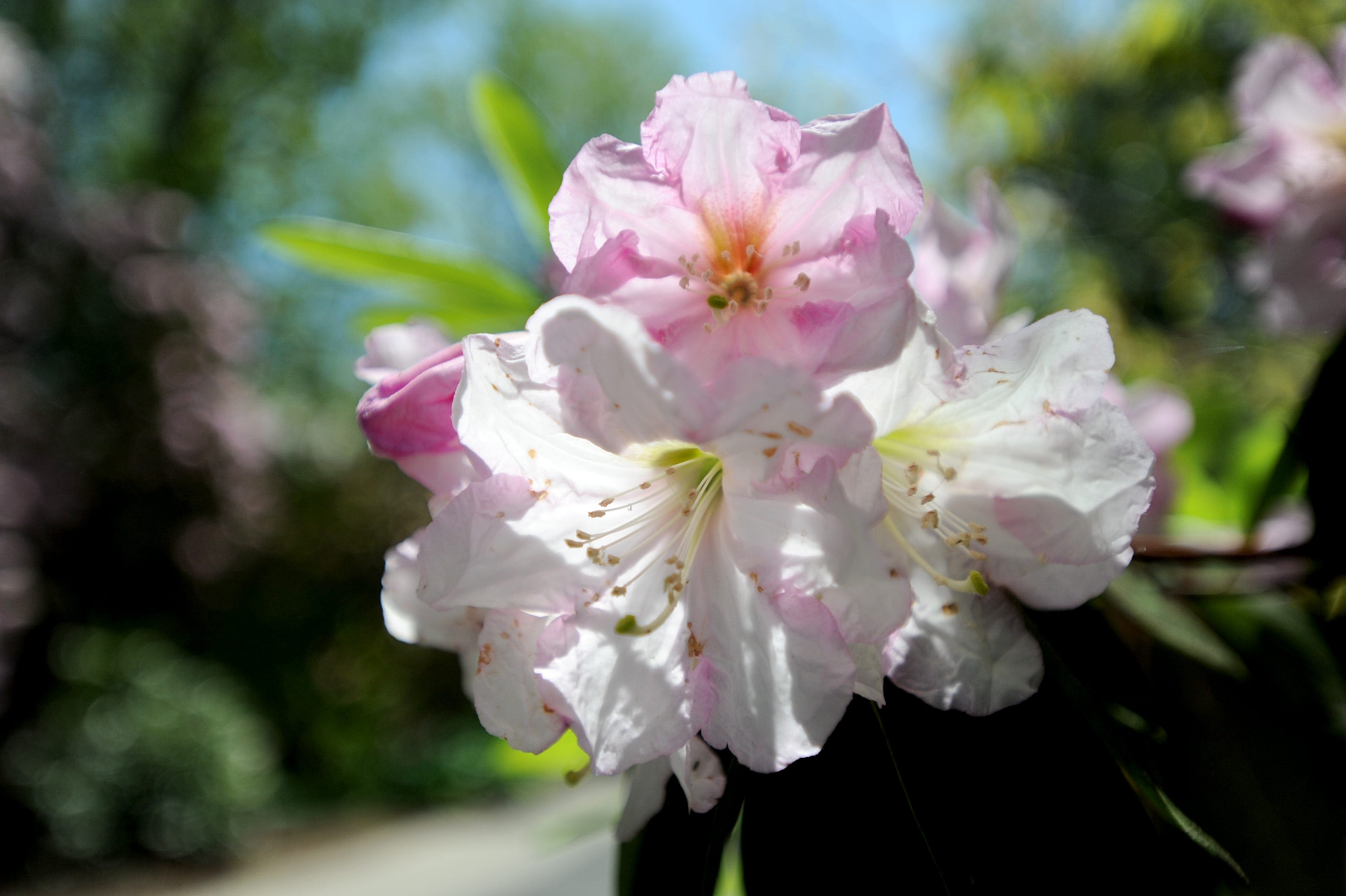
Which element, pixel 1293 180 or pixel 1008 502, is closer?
pixel 1008 502

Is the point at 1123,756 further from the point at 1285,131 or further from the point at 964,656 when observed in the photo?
the point at 1285,131

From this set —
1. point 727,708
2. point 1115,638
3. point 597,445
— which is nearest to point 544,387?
point 597,445

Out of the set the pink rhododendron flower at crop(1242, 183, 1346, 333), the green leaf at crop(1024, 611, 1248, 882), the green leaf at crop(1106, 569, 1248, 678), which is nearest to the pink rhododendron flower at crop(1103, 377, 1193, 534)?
the pink rhododendron flower at crop(1242, 183, 1346, 333)

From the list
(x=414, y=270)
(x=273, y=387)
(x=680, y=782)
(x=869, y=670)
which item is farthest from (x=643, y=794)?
(x=273, y=387)

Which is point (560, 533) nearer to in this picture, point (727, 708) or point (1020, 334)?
point (727, 708)

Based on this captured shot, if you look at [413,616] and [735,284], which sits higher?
[735,284]

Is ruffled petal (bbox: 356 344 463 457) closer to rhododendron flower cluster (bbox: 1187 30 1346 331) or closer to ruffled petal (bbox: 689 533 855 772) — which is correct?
ruffled petal (bbox: 689 533 855 772)
